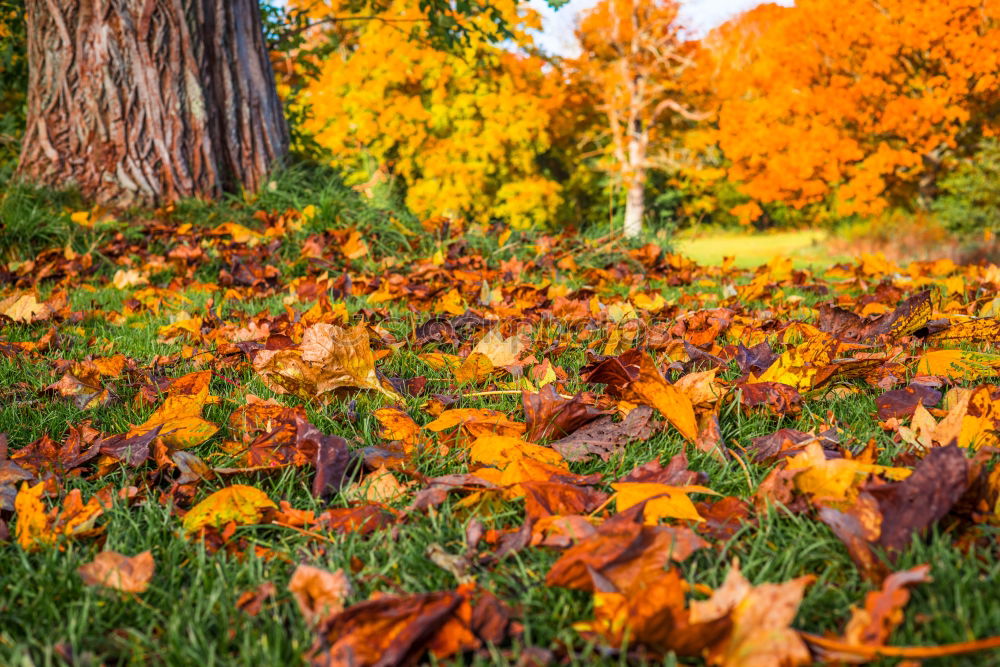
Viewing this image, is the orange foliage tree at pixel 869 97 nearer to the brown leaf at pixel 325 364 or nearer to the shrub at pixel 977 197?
the shrub at pixel 977 197

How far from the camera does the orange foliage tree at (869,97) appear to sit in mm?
14000

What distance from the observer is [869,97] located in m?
15.7

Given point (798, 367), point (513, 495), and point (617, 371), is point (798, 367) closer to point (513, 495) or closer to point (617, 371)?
point (617, 371)

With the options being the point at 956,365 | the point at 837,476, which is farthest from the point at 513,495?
the point at 956,365

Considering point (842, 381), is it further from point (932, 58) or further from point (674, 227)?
point (932, 58)

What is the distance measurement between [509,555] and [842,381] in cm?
107

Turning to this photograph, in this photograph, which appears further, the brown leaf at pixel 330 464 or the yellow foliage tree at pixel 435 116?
the yellow foliage tree at pixel 435 116

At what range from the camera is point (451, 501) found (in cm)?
115

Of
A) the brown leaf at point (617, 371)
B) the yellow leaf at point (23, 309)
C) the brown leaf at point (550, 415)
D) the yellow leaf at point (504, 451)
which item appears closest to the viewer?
the yellow leaf at point (504, 451)

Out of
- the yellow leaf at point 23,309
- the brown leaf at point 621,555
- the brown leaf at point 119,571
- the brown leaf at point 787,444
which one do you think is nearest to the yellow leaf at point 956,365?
the brown leaf at point 787,444

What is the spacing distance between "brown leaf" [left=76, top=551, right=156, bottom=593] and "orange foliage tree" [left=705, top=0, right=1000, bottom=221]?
54.8ft

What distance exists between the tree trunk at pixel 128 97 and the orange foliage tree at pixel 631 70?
19728mm

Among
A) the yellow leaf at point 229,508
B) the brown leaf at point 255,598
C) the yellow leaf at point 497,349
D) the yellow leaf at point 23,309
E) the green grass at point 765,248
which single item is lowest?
the green grass at point 765,248

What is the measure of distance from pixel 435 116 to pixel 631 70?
27.6 feet
